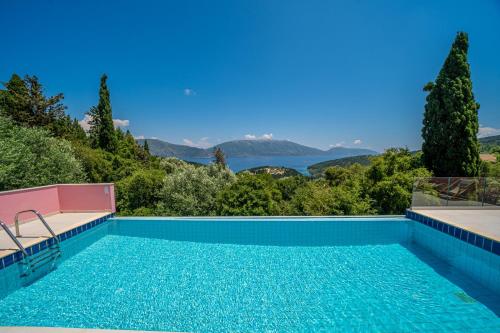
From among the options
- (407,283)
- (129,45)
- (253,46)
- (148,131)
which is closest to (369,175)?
(407,283)

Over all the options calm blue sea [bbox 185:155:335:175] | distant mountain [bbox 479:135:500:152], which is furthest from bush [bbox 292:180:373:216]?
calm blue sea [bbox 185:155:335:175]

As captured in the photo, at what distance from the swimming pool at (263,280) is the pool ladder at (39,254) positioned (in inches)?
8.6

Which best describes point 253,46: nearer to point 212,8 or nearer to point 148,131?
point 212,8

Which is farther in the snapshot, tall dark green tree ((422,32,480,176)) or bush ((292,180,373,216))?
tall dark green tree ((422,32,480,176))

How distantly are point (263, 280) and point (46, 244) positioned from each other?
4.34 m

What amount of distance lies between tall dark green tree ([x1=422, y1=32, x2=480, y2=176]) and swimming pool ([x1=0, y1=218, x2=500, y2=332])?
19.4 feet

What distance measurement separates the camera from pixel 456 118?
→ 980 centimetres

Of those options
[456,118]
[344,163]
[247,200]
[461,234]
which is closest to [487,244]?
[461,234]

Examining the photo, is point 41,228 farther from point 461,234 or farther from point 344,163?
point 344,163

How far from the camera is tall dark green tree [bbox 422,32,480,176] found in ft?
32.3

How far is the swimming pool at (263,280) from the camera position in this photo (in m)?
3.25

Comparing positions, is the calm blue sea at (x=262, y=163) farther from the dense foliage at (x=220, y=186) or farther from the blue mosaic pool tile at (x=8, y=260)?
the blue mosaic pool tile at (x=8, y=260)

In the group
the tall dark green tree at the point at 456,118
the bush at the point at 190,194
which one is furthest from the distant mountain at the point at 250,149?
the tall dark green tree at the point at 456,118

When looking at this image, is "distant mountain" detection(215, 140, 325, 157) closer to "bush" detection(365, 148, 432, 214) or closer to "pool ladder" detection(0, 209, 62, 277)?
"bush" detection(365, 148, 432, 214)
